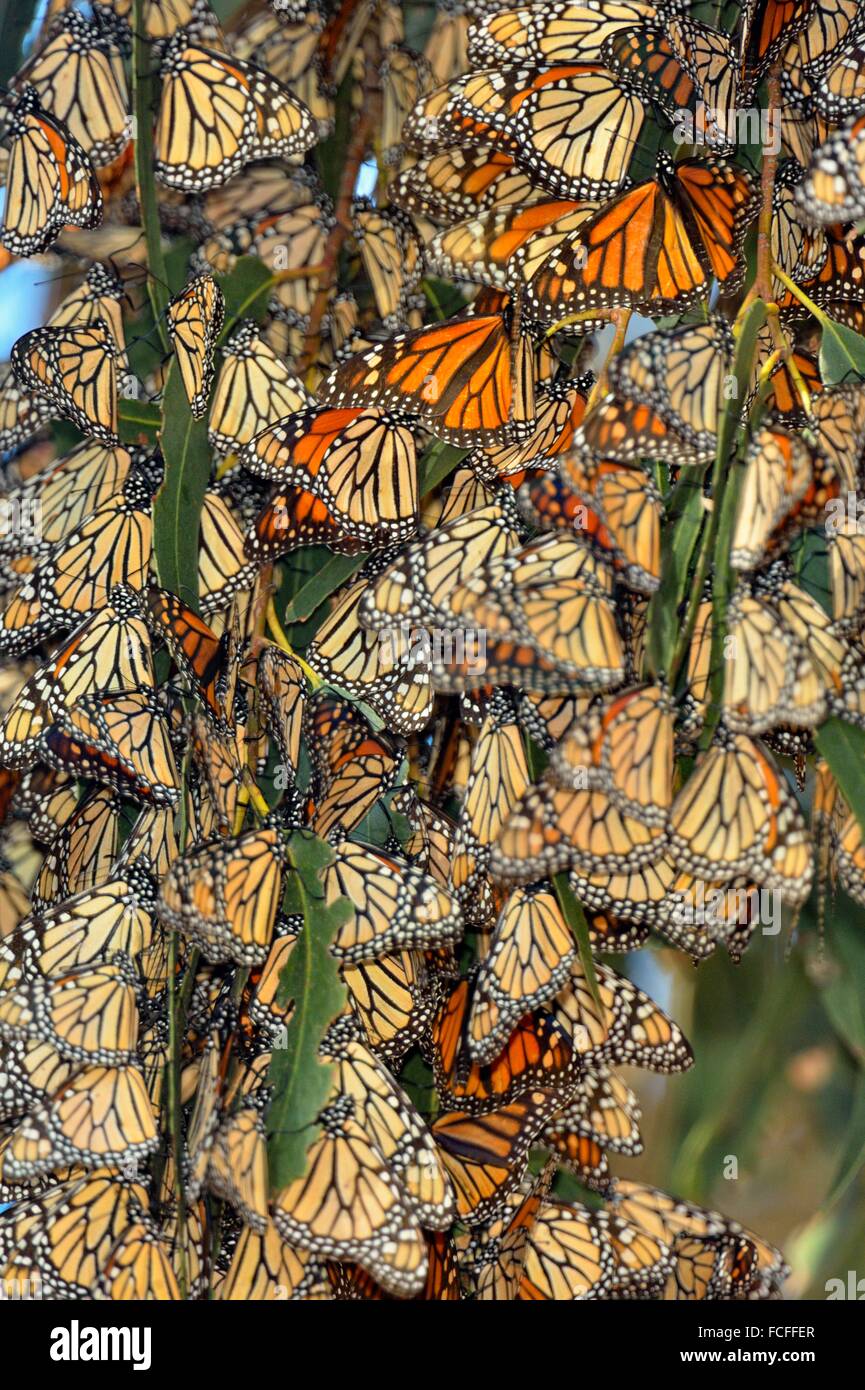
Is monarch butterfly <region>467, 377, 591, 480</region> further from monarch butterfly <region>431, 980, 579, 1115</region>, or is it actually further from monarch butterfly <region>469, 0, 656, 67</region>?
monarch butterfly <region>431, 980, 579, 1115</region>

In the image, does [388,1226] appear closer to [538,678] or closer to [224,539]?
[538,678]

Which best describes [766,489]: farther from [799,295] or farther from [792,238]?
[792,238]

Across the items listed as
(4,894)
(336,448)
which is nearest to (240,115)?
(336,448)

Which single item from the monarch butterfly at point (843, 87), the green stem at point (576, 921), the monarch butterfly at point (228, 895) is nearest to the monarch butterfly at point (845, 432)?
the monarch butterfly at point (843, 87)

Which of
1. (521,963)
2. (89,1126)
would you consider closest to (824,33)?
(521,963)

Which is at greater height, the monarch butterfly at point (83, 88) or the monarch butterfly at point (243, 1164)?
the monarch butterfly at point (83, 88)

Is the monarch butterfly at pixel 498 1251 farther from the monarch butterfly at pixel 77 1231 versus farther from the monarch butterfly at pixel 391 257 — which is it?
the monarch butterfly at pixel 391 257

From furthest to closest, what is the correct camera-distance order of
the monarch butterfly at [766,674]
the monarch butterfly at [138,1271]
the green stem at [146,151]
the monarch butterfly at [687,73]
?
the green stem at [146,151], the monarch butterfly at [687,73], the monarch butterfly at [138,1271], the monarch butterfly at [766,674]
